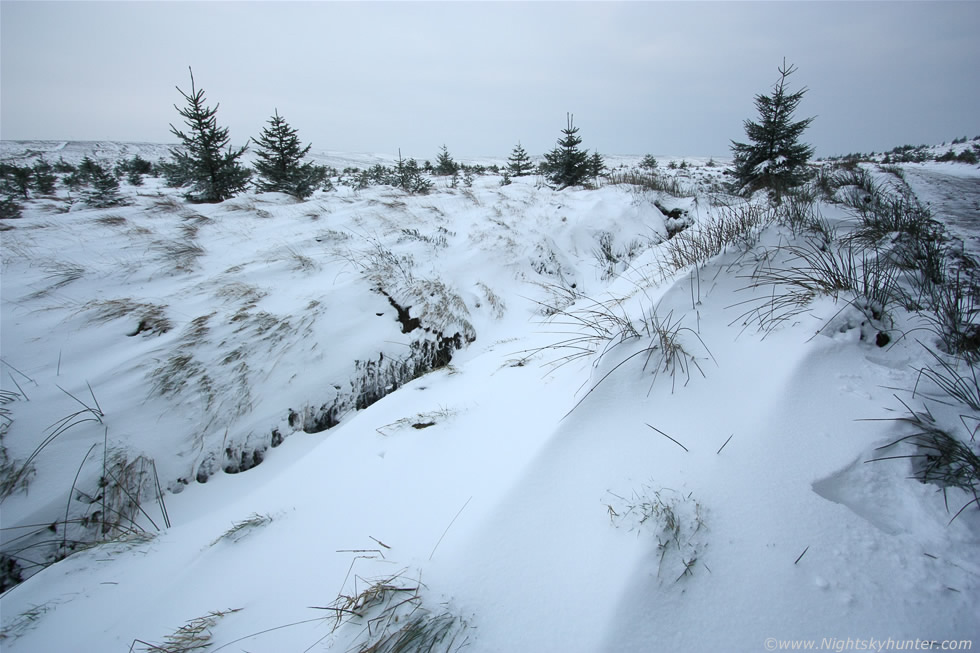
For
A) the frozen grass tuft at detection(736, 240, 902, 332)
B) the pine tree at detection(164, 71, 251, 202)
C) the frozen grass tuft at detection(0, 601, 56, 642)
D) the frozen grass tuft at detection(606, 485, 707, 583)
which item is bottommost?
the frozen grass tuft at detection(0, 601, 56, 642)

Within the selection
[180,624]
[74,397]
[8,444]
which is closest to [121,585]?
[180,624]

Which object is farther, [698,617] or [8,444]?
[8,444]

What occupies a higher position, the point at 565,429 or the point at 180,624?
the point at 565,429

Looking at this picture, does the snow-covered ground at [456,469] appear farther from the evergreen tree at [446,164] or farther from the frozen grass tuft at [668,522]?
the evergreen tree at [446,164]

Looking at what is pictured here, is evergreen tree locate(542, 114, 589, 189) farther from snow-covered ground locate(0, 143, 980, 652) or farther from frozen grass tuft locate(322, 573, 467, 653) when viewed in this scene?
frozen grass tuft locate(322, 573, 467, 653)

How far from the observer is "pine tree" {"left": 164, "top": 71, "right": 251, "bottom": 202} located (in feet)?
27.3

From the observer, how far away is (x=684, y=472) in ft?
4.17

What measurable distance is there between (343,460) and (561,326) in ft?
6.99

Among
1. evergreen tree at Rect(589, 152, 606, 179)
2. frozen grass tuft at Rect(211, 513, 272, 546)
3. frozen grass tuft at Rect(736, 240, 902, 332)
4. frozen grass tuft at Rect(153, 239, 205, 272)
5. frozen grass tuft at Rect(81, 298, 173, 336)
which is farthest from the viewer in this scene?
evergreen tree at Rect(589, 152, 606, 179)

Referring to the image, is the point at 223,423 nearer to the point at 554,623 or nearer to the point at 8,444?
the point at 8,444

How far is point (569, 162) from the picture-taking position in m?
10.9

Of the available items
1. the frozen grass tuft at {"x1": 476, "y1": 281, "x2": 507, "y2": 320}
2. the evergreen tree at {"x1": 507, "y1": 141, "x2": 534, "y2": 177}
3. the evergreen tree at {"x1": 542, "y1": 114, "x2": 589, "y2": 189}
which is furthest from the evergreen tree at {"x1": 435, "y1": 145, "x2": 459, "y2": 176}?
the frozen grass tuft at {"x1": 476, "y1": 281, "x2": 507, "y2": 320}

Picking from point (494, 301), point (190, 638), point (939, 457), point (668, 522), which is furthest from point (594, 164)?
point (190, 638)

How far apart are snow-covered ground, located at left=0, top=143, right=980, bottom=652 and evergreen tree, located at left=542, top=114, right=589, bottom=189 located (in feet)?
27.0
